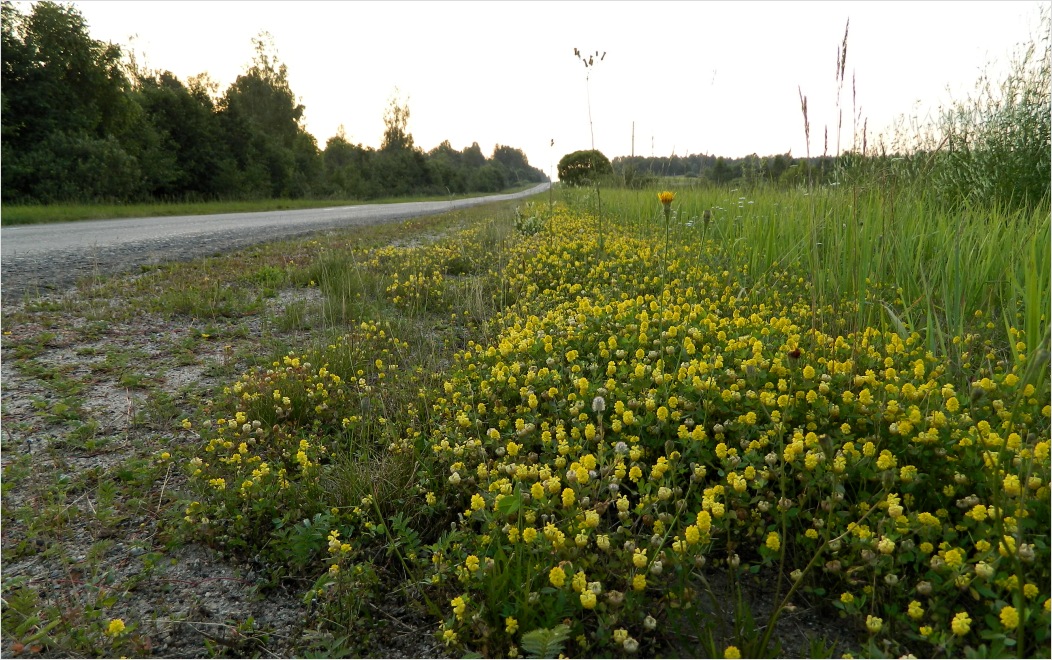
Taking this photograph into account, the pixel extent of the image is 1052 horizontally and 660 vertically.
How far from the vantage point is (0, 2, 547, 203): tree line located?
58.5ft

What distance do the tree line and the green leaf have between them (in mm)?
4772

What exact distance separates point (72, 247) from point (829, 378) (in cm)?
933

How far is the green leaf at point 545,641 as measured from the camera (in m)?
1.42

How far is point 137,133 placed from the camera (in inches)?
985

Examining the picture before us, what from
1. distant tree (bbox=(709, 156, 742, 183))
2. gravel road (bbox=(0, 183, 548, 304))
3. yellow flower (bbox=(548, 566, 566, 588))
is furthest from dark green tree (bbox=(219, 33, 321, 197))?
yellow flower (bbox=(548, 566, 566, 588))

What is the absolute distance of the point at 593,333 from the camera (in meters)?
3.12

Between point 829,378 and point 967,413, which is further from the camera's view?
point 829,378

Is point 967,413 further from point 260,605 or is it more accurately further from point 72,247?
point 72,247

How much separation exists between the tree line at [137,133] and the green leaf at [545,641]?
4.77 metres

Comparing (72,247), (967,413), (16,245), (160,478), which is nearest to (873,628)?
(967,413)

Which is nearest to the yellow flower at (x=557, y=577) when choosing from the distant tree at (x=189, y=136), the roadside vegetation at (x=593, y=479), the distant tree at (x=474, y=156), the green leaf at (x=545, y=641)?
the roadside vegetation at (x=593, y=479)

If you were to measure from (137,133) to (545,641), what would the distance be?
1206 inches

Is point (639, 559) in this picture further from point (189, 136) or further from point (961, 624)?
point (189, 136)

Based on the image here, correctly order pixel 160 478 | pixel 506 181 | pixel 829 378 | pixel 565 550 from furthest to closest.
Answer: pixel 506 181 < pixel 160 478 < pixel 829 378 < pixel 565 550
